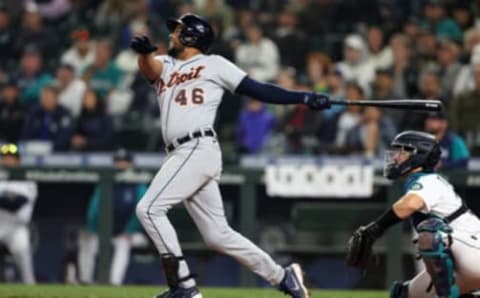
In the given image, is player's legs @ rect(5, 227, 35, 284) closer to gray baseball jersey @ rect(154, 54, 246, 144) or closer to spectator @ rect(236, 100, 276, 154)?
spectator @ rect(236, 100, 276, 154)

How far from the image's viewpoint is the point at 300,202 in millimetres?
14711

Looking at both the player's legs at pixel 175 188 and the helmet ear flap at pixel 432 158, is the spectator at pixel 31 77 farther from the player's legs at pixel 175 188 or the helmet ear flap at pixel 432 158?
the helmet ear flap at pixel 432 158

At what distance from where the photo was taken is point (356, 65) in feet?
52.0

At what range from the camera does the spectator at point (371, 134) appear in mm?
14586

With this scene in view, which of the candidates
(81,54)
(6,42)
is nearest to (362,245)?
(81,54)

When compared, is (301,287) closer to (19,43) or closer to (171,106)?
(171,106)

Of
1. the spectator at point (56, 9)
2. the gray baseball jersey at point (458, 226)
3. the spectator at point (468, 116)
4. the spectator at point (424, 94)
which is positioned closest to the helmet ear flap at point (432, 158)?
the gray baseball jersey at point (458, 226)

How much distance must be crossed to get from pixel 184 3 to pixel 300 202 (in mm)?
4118

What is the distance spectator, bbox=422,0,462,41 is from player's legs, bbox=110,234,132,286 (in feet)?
14.1

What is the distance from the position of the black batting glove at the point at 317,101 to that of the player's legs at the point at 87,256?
5.92 m

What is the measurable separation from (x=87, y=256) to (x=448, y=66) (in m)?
4.27

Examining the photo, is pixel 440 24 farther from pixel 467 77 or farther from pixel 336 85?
pixel 336 85

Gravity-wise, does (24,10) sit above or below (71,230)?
above

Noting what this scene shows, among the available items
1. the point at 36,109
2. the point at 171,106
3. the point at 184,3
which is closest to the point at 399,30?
the point at 184,3
